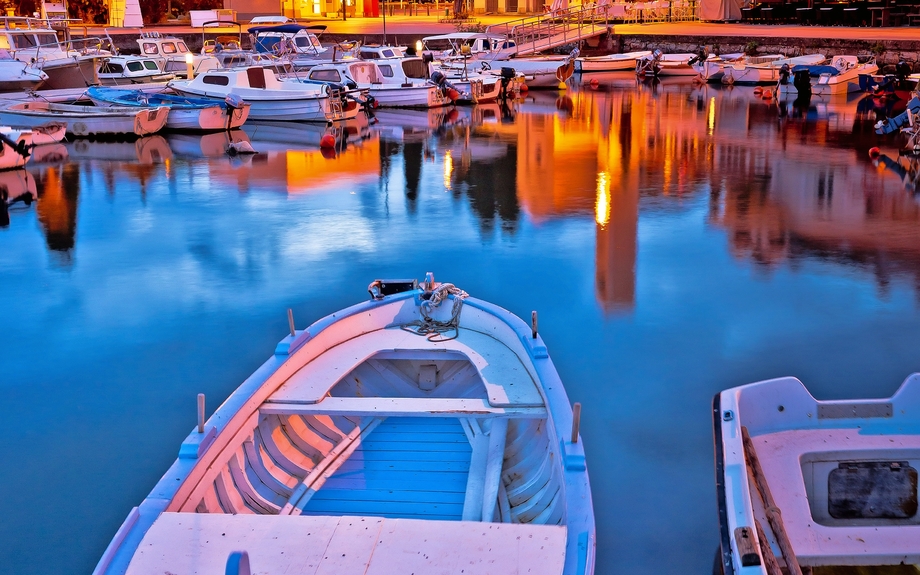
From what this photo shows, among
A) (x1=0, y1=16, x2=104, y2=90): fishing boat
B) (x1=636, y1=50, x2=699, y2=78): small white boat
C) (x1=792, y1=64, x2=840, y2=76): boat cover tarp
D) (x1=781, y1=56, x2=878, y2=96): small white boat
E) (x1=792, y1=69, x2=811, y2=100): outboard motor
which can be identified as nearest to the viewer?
(x1=0, y1=16, x2=104, y2=90): fishing boat

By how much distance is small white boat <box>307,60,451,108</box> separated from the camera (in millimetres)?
24094

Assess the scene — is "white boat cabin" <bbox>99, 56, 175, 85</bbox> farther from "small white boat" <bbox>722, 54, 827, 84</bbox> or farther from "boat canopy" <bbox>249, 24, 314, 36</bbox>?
"small white boat" <bbox>722, 54, 827, 84</bbox>

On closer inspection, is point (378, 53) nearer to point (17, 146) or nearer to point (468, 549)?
point (17, 146)

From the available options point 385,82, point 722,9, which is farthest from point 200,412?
point 722,9

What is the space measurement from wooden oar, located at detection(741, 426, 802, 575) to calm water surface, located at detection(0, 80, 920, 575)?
2.52 feet

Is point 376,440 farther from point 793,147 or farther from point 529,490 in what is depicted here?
point 793,147

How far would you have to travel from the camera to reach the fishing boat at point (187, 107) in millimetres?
20172

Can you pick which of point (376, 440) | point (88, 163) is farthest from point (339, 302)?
point (88, 163)

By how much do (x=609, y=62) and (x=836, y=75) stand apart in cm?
1125

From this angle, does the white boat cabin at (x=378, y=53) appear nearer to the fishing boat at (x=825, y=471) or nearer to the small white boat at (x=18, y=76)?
the small white boat at (x=18, y=76)

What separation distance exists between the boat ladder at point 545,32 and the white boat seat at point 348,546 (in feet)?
99.2

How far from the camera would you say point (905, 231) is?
11.2m

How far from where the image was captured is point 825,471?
14.3 ft

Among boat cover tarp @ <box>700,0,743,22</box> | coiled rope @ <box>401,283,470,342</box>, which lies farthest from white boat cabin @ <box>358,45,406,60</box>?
boat cover tarp @ <box>700,0,743,22</box>
